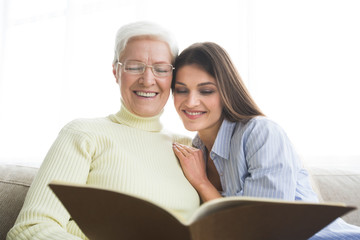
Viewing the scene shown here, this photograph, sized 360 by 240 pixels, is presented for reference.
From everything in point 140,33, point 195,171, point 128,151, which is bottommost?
point 195,171

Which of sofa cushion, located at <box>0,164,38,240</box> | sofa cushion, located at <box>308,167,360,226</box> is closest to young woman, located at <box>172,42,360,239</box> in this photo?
sofa cushion, located at <box>308,167,360,226</box>

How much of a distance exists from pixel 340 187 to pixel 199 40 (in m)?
1.92

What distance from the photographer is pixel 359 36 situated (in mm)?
2773

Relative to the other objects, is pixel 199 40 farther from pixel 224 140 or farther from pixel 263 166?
pixel 263 166

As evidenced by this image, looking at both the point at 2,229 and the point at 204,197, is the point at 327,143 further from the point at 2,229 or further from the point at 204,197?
the point at 2,229

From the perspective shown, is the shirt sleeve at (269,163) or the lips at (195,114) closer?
the shirt sleeve at (269,163)

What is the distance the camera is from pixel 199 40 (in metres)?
3.30

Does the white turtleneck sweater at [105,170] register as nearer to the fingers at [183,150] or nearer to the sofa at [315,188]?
the fingers at [183,150]

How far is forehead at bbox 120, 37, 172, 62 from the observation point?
154 centimetres

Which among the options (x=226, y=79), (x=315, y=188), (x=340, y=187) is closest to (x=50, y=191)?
(x=226, y=79)

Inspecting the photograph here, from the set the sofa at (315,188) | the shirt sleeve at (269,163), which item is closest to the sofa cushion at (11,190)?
the sofa at (315,188)

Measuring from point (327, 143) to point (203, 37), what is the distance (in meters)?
1.45

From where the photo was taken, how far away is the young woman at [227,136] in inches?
53.7

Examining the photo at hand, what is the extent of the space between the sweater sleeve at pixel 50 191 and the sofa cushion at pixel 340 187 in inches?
47.9
